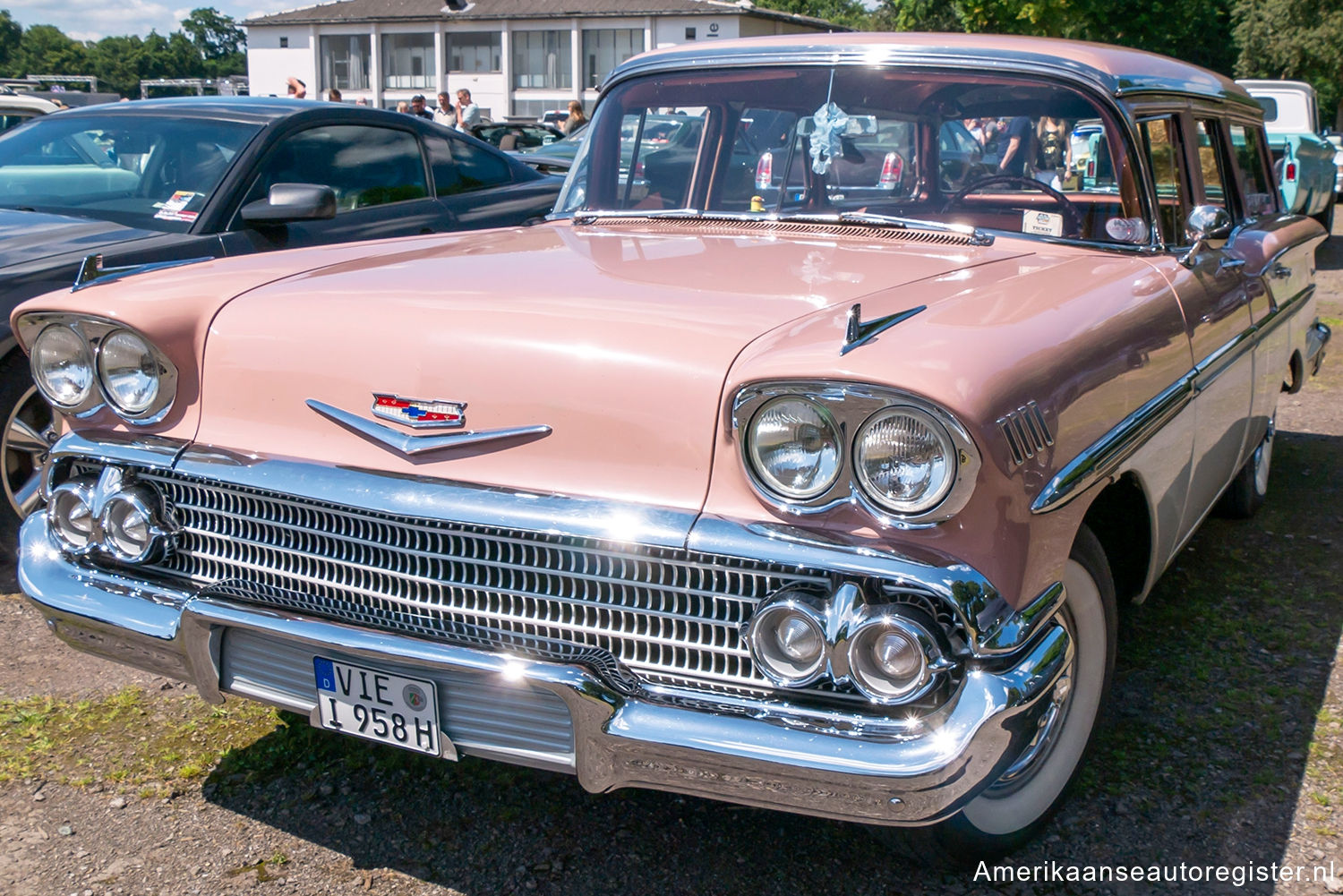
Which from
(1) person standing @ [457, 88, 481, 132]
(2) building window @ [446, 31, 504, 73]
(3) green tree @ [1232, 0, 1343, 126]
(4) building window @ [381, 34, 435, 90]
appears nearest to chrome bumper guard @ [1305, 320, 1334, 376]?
(1) person standing @ [457, 88, 481, 132]

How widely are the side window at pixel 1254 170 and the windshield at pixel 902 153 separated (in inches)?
52.6

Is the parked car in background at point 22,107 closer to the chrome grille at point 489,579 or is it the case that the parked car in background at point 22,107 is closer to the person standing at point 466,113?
the person standing at point 466,113

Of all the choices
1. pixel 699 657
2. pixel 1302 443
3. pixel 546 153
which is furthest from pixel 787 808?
pixel 546 153

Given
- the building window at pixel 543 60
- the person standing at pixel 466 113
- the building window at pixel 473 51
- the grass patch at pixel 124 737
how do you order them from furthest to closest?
the building window at pixel 473 51 → the building window at pixel 543 60 → the person standing at pixel 466 113 → the grass patch at pixel 124 737

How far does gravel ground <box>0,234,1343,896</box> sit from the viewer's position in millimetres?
2395

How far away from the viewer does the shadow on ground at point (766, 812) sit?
242 cm

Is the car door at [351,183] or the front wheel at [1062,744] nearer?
the front wheel at [1062,744]

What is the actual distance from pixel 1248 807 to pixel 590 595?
1.60m

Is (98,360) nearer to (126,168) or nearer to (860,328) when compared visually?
(860,328)

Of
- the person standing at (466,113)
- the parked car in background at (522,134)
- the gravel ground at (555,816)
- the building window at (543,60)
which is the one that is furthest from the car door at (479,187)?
the building window at (543,60)

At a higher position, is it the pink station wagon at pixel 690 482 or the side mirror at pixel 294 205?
the side mirror at pixel 294 205

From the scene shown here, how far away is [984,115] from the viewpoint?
3.17m

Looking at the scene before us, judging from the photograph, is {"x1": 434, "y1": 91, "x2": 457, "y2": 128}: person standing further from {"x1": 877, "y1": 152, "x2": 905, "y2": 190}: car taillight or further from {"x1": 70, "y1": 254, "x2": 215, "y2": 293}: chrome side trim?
{"x1": 70, "y1": 254, "x2": 215, "y2": 293}: chrome side trim

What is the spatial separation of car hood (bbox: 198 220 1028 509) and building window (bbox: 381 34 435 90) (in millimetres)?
55319
